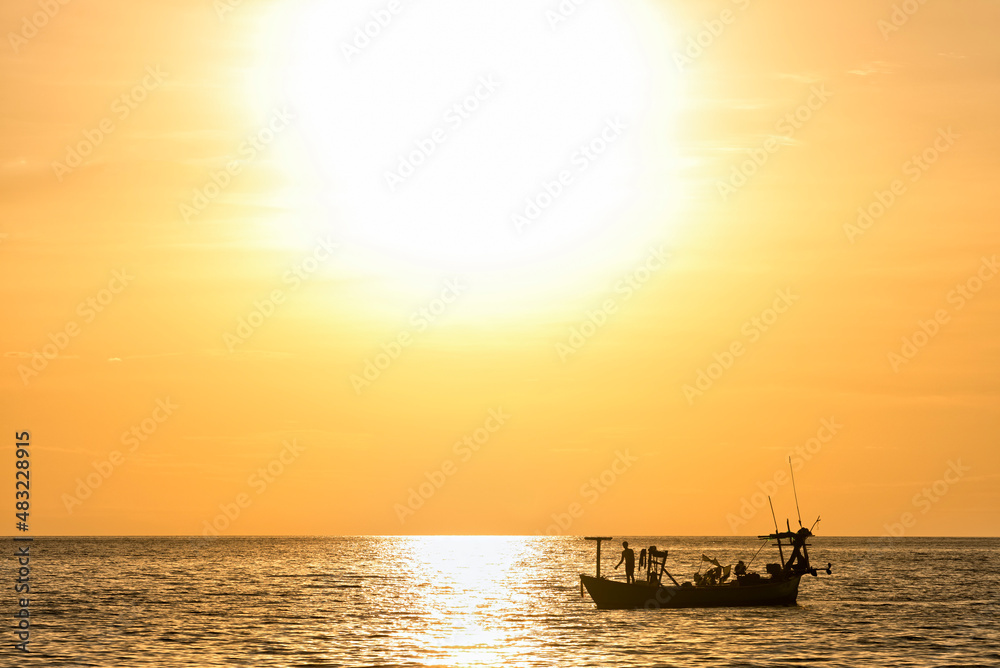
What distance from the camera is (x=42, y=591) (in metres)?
95.1

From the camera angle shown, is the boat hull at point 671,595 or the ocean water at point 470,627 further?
the boat hull at point 671,595

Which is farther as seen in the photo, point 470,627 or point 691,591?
point 691,591

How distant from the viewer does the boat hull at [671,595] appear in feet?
242

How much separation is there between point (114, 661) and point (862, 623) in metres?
43.8

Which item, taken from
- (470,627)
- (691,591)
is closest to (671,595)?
(691,591)

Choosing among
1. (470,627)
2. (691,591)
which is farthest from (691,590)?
(470,627)

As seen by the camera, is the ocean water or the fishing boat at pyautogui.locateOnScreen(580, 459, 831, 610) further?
the fishing boat at pyautogui.locateOnScreen(580, 459, 831, 610)

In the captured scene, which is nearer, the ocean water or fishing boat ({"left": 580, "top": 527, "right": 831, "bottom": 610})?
the ocean water

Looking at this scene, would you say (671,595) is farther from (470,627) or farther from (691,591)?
(470,627)

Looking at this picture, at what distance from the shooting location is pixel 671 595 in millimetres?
73688

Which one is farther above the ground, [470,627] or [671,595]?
[671,595]

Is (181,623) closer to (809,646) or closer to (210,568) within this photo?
(809,646)

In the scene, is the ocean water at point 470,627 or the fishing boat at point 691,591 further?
the fishing boat at point 691,591

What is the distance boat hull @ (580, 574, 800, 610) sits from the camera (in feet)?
242
